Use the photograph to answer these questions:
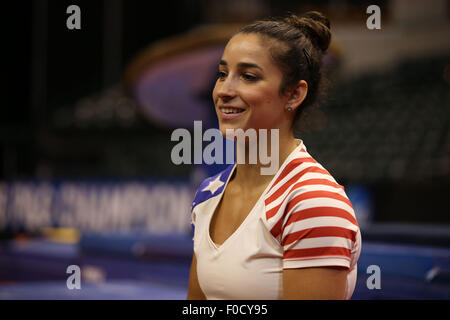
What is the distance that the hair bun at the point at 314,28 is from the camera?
0.95 meters

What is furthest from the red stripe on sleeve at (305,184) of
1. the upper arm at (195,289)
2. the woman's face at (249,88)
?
the upper arm at (195,289)

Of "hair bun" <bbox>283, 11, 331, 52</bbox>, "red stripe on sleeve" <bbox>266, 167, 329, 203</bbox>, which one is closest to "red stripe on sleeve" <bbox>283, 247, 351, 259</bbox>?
"red stripe on sleeve" <bbox>266, 167, 329, 203</bbox>

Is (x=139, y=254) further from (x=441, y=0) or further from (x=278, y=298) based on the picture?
(x=441, y=0)

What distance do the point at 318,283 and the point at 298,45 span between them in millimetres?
418

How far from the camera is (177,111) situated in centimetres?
339

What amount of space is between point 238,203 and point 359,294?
624 millimetres

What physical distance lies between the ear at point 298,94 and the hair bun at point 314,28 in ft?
0.30

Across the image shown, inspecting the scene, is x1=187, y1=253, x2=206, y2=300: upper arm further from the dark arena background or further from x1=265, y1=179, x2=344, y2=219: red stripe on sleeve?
the dark arena background

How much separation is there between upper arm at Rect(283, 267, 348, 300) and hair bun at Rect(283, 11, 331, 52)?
0.43 m

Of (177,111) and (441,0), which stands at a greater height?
(441,0)

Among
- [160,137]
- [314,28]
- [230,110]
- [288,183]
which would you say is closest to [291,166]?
[288,183]

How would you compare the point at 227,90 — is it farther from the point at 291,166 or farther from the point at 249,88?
the point at 291,166

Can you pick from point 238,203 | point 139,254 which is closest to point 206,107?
point 139,254

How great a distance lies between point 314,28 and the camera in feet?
3.11
